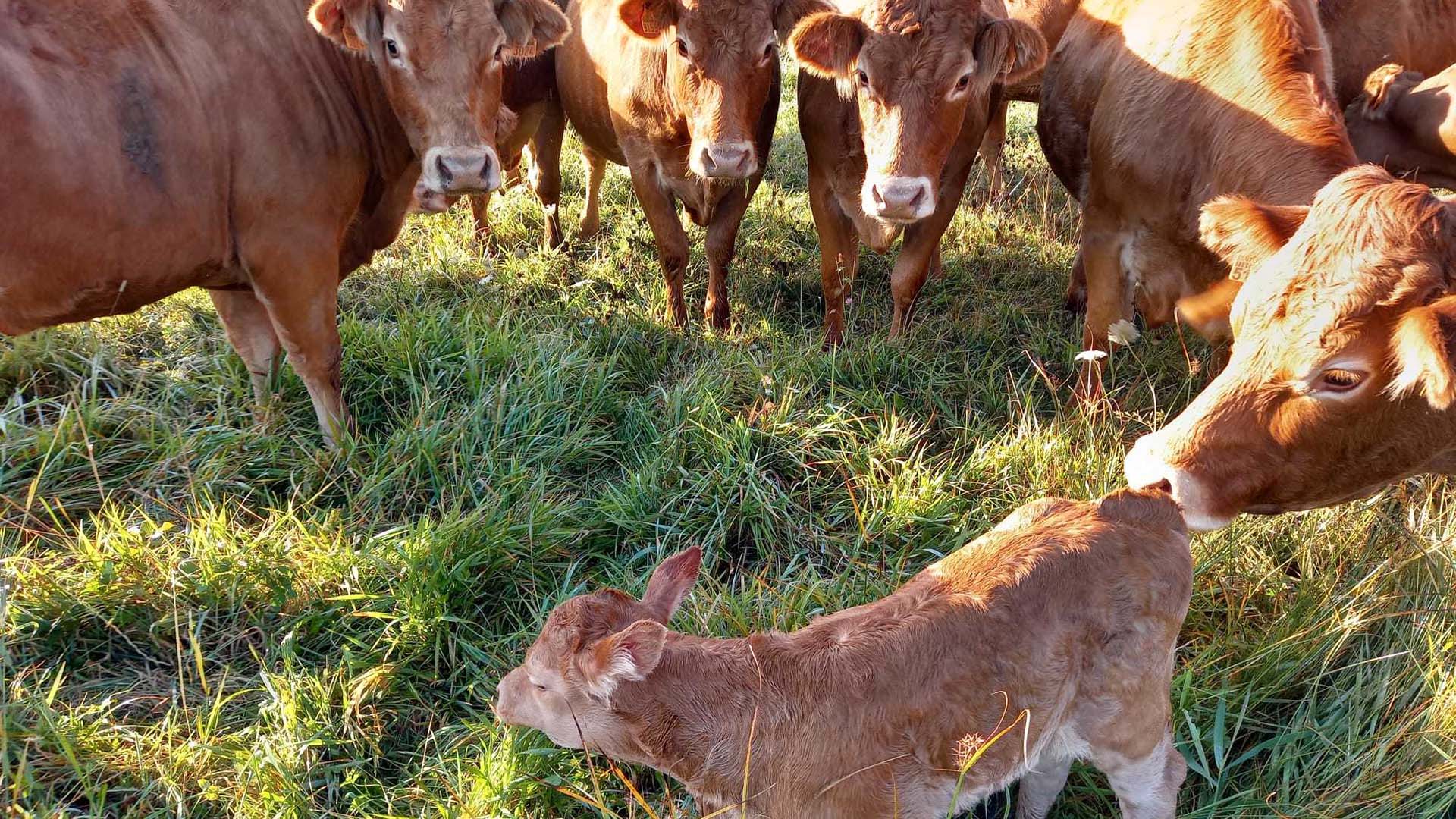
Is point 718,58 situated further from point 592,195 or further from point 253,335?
point 253,335

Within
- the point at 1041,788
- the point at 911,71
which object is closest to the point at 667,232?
the point at 911,71

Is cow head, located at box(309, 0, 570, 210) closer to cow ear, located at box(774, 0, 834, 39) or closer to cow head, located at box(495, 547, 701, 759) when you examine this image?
cow ear, located at box(774, 0, 834, 39)

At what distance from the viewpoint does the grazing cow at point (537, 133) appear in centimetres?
652

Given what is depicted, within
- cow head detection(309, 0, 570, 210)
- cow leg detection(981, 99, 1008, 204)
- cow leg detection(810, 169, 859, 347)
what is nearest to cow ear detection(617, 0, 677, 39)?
cow head detection(309, 0, 570, 210)

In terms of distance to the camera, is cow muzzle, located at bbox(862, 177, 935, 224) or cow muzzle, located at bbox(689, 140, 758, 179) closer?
cow muzzle, located at bbox(862, 177, 935, 224)

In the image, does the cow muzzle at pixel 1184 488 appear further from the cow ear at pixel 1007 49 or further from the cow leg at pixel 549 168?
the cow leg at pixel 549 168

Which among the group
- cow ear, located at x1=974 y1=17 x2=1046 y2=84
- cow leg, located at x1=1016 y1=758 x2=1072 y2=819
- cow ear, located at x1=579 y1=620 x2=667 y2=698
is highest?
cow ear, located at x1=974 y1=17 x2=1046 y2=84

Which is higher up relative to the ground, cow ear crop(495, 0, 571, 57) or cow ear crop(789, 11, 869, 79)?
cow ear crop(495, 0, 571, 57)

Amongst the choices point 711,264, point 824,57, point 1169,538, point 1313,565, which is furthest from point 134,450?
point 1313,565

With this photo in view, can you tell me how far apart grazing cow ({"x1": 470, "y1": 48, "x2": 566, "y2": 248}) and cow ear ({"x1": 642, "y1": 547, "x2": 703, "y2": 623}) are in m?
4.16

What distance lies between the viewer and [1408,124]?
4.79 metres

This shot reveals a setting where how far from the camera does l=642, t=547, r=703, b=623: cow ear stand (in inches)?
106

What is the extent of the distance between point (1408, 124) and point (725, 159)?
3.36 m

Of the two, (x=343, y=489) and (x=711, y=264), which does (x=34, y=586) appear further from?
(x=711, y=264)
